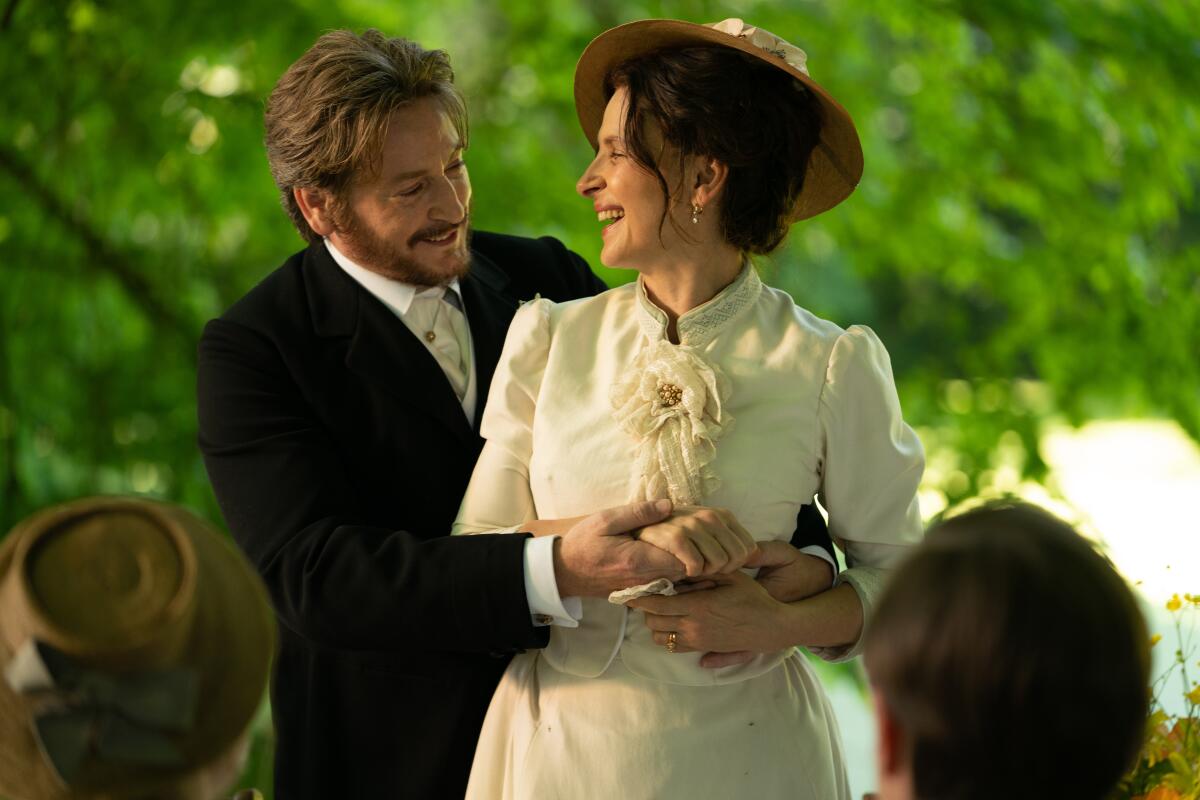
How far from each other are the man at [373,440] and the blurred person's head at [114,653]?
78 centimetres

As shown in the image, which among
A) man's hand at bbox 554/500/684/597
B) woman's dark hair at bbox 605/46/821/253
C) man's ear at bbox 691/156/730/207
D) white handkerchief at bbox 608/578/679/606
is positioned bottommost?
white handkerchief at bbox 608/578/679/606

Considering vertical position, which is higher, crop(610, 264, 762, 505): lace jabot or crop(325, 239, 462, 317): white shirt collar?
crop(325, 239, 462, 317): white shirt collar

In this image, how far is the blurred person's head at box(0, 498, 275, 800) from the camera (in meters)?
0.97

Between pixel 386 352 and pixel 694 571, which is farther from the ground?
pixel 386 352

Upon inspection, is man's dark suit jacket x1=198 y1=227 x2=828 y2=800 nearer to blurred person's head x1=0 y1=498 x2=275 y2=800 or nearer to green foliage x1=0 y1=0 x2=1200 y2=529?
blurred person's head x1=0 y1=498 x2=275 y2=800

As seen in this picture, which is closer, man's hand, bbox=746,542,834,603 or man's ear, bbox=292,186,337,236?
man's hand, bbox=746,542,834,603

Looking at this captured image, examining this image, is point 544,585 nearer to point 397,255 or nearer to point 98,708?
point 397,255

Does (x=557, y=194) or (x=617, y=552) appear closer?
(x=617, y=552)

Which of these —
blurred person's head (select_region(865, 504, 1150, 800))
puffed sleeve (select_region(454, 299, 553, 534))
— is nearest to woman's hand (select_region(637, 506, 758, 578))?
puffed sleeve (select_region(454, 299, 553, 534))

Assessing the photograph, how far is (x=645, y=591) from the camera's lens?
5.75ft

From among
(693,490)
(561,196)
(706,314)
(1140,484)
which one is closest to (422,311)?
(706,314)

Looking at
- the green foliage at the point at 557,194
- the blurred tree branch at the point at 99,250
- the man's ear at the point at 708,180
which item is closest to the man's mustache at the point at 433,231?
the man's ear at the point at 708,180

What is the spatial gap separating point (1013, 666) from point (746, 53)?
106 cm

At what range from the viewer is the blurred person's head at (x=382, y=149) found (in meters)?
2.16
